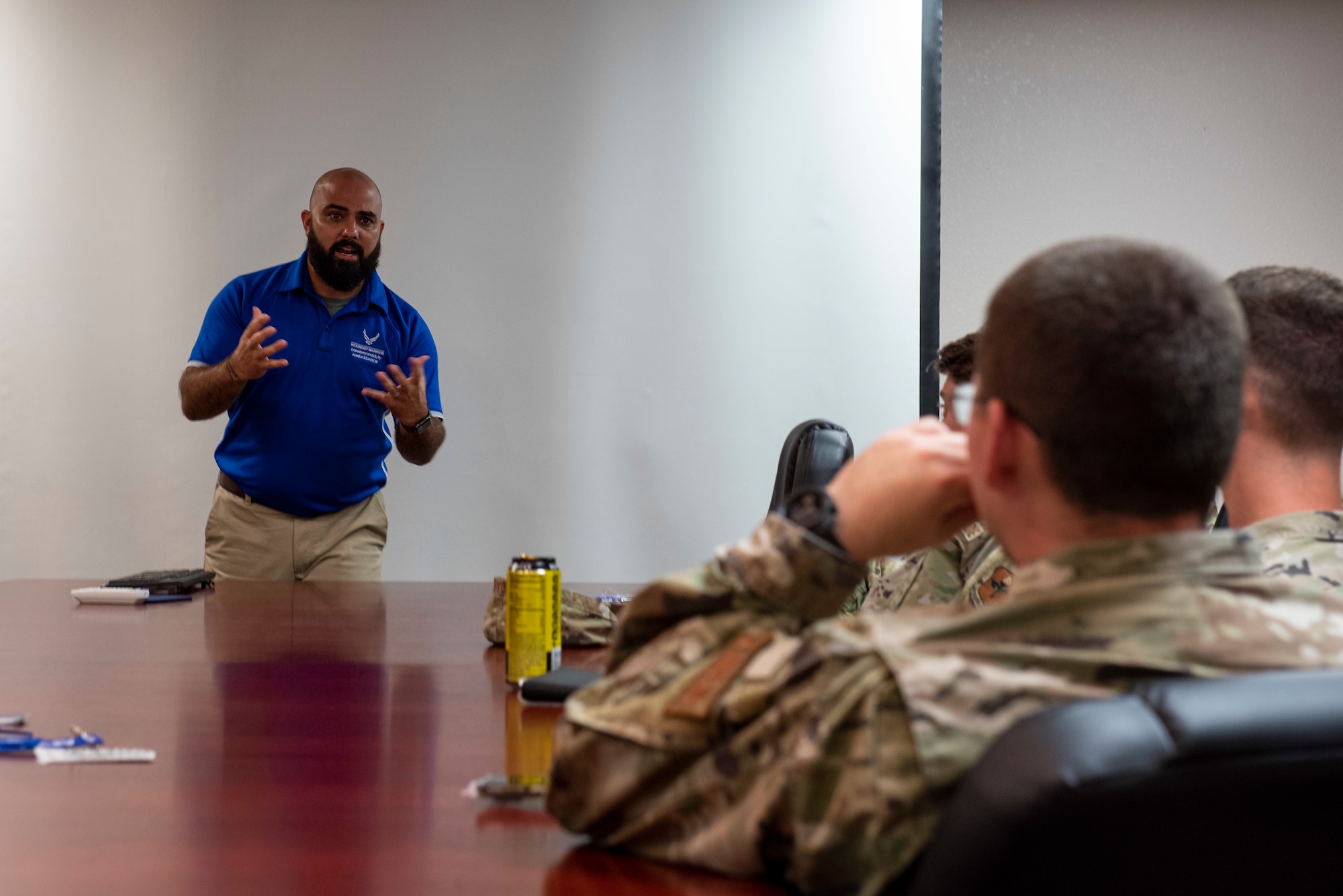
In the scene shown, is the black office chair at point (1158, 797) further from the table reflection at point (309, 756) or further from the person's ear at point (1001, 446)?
the table reflection at point (309, 756)

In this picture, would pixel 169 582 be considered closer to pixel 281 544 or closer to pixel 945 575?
pixel 281 544

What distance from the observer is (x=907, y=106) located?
4031mm

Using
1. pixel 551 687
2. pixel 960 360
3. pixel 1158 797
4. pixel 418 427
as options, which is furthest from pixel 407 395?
pixel 1158 797

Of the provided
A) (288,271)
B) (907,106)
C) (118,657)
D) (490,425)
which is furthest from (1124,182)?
(118,657)

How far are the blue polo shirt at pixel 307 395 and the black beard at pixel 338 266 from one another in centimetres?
5

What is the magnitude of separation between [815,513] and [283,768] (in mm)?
608

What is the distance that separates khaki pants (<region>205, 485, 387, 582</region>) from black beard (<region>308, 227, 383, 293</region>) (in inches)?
28.7

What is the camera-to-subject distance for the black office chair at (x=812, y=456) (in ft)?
9.59

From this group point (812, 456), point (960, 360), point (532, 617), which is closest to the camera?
point (532, 617)

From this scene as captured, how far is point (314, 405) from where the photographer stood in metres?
3.33

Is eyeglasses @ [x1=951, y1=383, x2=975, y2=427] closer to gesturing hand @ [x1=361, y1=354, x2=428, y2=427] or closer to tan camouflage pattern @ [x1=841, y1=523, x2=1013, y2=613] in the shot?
tan camouflage pattern @ [x1=841, y1=523, x2=1013, y2=613]

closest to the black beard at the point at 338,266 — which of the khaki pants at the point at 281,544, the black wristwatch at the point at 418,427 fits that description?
the black wristwatch at the point at 418,427

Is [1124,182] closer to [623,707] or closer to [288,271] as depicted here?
[288,271]

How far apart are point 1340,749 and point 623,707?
50 centimetres
